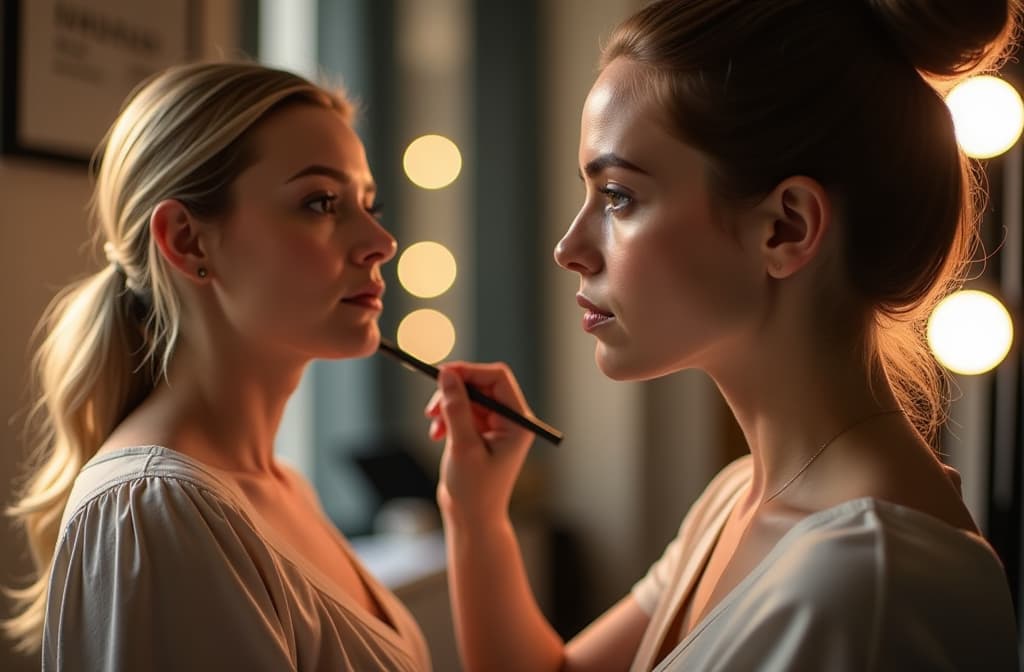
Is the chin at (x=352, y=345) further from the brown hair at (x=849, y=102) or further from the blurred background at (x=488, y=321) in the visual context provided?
the blurred background at (x=488, y=321)

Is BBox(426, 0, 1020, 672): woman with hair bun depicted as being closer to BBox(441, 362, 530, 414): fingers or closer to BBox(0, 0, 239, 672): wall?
BBox(441, 362, 530, 414): fingers

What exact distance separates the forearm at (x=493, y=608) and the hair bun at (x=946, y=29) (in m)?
0.79

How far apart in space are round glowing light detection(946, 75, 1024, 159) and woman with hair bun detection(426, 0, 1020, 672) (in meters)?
0.57

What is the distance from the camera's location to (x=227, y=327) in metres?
1.11

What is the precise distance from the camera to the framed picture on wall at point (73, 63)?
127 cm

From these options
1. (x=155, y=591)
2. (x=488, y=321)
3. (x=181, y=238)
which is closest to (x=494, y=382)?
(x=181, y=238)

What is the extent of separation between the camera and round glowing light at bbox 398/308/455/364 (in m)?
2.62

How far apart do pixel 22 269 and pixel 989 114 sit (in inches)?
56.9

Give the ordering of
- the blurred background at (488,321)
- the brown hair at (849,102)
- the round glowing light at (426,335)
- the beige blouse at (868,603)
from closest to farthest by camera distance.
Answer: the beige blouse at (868,603) → the brown hair at (849,102) → the blurred background at (488,321) → the round glowing light at (426,335)

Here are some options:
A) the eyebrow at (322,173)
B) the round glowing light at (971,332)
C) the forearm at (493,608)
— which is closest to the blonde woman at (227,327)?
the eyebrow at (322,173)

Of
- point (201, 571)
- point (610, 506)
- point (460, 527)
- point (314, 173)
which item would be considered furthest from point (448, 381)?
point (610, 506)

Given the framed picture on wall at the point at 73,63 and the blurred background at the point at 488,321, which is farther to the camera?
the blurred background at the point at 488,321

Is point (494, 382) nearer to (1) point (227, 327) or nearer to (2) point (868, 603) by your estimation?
(1) point (227, 327)

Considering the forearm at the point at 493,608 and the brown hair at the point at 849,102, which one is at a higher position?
the brown hair at the point at 849,102
